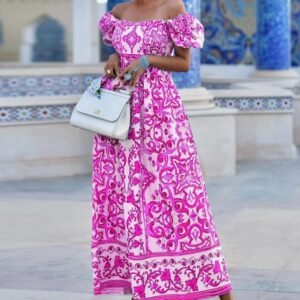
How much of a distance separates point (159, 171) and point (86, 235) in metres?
2.16

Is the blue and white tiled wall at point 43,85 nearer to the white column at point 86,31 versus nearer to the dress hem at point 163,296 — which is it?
the white column at point 86,31

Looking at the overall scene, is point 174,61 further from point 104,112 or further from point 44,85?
point 44,85

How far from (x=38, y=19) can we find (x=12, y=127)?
10499mm

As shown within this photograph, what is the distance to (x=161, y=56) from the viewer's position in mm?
4320

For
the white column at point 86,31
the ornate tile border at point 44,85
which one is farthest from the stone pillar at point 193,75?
the white column at point 86,31

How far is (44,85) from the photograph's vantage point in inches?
433

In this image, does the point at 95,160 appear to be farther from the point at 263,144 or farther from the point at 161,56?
the point at 263,144

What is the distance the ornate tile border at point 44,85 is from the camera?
10805 mm

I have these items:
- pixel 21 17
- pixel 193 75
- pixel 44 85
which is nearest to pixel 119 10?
pixel 193 75

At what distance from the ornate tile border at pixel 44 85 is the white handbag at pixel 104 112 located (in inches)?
256

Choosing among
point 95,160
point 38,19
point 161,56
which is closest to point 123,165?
point 95,160

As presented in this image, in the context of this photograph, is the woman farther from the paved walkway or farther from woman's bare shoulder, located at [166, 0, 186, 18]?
the paved walkway

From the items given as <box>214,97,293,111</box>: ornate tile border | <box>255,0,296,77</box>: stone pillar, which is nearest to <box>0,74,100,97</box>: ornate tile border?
<box>214,97,293,111</box>: ornate tile border

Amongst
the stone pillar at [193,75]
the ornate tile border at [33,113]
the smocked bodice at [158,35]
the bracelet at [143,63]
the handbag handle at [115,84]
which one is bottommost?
the ornate tile border at [33,113]
